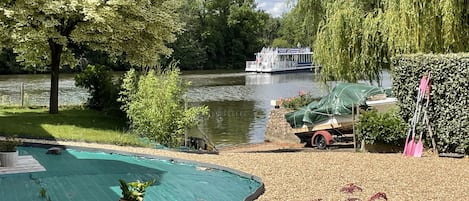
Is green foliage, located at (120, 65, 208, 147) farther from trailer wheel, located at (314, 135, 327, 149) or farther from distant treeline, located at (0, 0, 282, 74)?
distant treeline, located at (0, 0, 282, 74)

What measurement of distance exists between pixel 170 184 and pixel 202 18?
60.7 meters

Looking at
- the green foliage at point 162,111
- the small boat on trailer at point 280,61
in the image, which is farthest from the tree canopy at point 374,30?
the small boat on trailer at point 280,61

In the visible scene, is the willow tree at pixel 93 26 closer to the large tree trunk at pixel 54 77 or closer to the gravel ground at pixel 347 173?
the large tree trunk at pixel 54 77

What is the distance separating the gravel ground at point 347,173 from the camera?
266 inches

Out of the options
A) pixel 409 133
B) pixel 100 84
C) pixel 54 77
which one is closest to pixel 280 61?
pixel 100 84

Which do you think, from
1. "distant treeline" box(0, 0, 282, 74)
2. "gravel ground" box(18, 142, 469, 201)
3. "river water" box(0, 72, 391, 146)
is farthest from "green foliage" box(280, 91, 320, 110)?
"distant treeline" box(0, 0, 282, 74)

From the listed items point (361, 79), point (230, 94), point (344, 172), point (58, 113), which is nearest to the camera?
point (344, 172)

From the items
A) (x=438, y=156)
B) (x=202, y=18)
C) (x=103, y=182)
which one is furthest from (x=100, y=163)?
(x=202, y=18)

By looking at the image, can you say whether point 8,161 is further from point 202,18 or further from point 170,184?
point 202,18

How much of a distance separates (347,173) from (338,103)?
5.60 meters

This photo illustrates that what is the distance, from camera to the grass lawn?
11.2 m

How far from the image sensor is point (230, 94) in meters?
31.1

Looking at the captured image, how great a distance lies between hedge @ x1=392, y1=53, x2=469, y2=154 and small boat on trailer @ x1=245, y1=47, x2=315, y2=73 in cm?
4464

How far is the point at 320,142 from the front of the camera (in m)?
14.1
